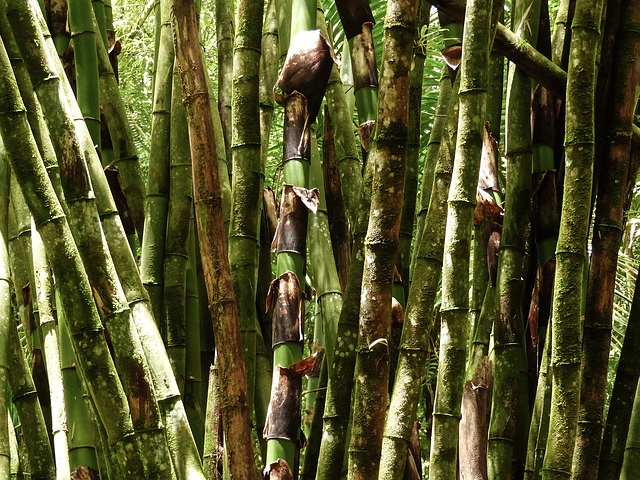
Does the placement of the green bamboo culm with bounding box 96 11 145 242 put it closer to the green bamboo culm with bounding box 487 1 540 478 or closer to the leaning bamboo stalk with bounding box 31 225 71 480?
the leaning bamboo stalk with bounding box 31 225 71 480

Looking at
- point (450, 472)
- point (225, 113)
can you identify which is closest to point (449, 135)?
point (450, 472)

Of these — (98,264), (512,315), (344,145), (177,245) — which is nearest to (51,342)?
(177,245)

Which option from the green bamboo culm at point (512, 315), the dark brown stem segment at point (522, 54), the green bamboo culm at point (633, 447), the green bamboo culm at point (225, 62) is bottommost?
the green bamboo culm at point (633, 447)

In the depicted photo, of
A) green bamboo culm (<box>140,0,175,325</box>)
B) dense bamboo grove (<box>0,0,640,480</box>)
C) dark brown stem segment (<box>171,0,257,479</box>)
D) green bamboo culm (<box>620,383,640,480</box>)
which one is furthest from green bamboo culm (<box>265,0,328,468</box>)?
green bamboo culm (<box>620,383,640,480</box>)

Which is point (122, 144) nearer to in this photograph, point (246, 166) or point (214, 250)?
point (246, 166)

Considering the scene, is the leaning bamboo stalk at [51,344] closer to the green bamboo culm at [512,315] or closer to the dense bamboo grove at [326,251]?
the dense bamboo grove at [326,251]

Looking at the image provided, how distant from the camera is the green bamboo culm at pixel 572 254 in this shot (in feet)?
2.26

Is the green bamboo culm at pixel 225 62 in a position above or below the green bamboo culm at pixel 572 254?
above

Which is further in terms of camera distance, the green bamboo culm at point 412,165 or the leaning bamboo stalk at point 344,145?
the leaning bamboo stalk at point 344,145

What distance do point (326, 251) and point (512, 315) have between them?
246 mm

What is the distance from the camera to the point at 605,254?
2.78 feet

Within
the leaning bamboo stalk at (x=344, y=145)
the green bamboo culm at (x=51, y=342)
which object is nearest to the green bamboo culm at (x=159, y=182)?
the green bamboo culm at (x=51, y=342)

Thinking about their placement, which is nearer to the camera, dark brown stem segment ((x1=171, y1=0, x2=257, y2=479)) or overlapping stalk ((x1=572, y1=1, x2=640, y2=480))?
dark brown stem segment ((x1=171, y1=0, x2=257, y2=479))

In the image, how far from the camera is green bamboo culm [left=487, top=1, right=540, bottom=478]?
0.91 metres
